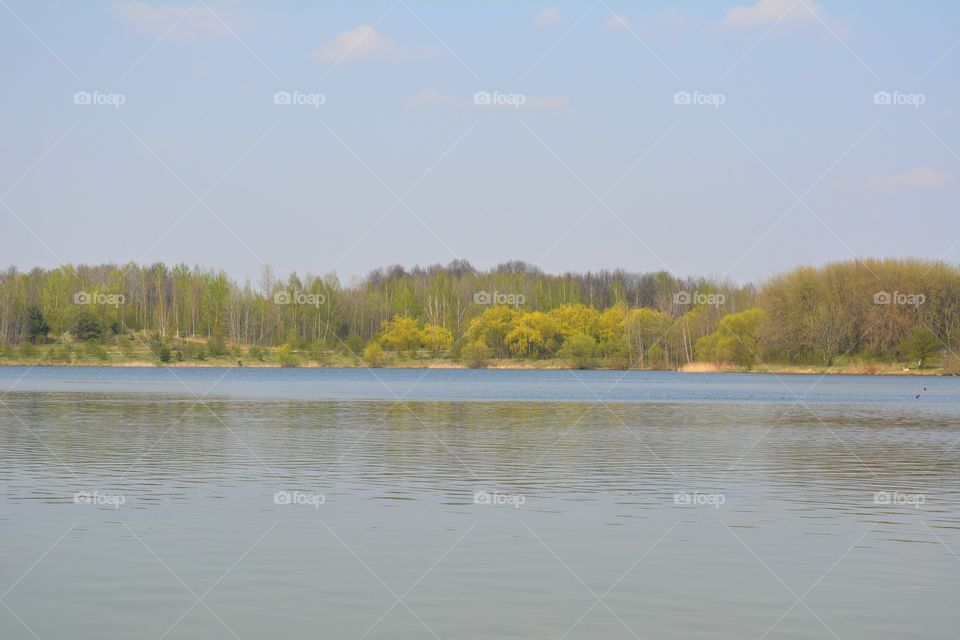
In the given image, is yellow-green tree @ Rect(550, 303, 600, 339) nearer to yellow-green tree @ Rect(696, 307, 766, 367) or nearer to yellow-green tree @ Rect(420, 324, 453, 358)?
yellow-green tree @ Rect(420, 324, 453, 358)

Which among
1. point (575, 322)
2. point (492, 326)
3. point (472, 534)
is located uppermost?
point (575, 322)

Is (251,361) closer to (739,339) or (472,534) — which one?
(739,339)

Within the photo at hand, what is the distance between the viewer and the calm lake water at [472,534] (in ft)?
39.9

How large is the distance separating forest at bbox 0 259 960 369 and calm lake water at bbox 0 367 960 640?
72791 millimetres

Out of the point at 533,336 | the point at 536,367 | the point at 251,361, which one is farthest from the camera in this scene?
the point at 536,367

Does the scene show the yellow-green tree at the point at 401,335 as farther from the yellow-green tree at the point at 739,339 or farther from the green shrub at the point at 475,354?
the yellow-green tree at the point at 739,339

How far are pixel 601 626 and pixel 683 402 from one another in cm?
5022

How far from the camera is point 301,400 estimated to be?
58.6 m

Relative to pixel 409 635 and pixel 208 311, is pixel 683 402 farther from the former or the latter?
pixel 208 311

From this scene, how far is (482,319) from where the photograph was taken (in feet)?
431

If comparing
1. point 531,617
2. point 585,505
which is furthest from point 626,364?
point 531,617

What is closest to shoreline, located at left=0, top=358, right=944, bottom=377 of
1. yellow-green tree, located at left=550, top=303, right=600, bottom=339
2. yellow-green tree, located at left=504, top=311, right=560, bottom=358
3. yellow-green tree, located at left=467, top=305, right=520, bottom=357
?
yellow-green tree, located at left=504, top=311, right=560, bottom=358

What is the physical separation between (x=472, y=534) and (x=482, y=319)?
375 feet

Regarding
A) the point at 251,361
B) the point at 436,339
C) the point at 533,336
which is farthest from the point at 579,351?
the point at 251,361
